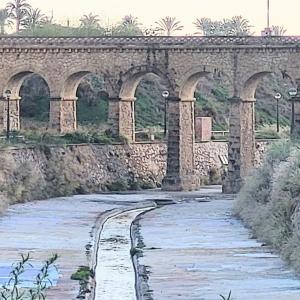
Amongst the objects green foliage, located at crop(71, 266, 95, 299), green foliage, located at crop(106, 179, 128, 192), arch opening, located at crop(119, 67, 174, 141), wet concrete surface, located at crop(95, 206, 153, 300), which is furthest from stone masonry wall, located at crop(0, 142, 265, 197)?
green foliage, located at crop(71, 266, 95, 299)

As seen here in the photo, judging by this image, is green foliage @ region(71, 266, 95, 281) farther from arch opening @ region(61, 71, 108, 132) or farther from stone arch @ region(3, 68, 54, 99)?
arch opening @ region(61, 71, 108, 132)

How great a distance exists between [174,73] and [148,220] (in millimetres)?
15551

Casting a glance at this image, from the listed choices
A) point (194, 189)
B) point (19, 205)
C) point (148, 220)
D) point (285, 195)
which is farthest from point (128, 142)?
point (285, 195)

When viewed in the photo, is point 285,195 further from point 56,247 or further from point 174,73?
point 174,73

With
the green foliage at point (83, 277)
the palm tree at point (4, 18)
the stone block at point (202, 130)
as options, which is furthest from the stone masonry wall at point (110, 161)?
the palm tree at point (4, 18)

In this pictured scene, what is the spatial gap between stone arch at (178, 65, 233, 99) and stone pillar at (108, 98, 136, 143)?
114 inches

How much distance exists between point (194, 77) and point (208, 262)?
26.9 m

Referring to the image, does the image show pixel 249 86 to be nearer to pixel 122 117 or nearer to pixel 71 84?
pixel 122 117

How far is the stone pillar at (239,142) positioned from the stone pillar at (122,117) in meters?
5.18

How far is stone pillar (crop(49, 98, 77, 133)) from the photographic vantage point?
53.7 metres

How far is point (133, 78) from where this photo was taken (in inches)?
2100

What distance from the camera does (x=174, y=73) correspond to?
171ft

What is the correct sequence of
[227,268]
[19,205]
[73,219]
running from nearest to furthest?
[227,268], [73,219], [19,205]

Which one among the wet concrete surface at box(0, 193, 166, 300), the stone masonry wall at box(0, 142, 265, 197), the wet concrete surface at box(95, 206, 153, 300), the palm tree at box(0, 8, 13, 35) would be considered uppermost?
the palm tree at box(0, 8, 13, 35)
